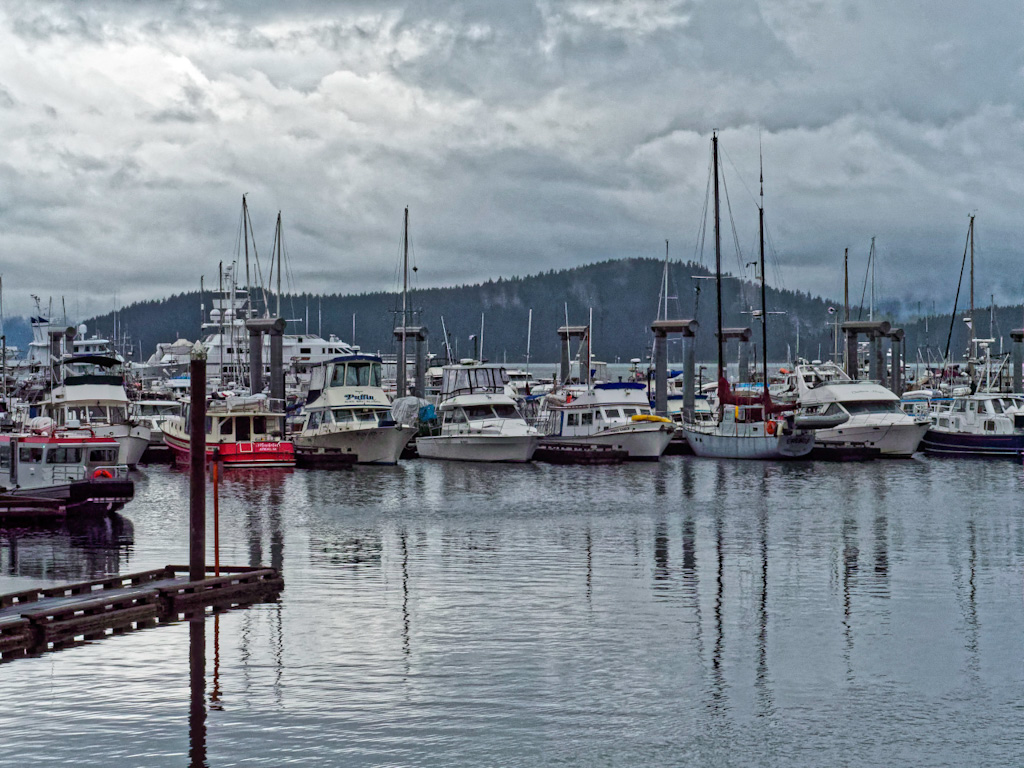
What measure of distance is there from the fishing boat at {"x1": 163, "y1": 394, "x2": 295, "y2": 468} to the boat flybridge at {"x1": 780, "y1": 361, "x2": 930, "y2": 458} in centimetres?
2689

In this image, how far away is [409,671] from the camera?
2067 centimetres

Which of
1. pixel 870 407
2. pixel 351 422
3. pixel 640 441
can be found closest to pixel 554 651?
pixel 351 422

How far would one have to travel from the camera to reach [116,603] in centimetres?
2367

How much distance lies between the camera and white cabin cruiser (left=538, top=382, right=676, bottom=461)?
213 feet

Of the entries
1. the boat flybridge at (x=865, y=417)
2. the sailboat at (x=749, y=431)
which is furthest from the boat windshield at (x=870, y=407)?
the sailboat at (x=749, y=431)

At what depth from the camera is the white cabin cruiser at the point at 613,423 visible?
65.0 m

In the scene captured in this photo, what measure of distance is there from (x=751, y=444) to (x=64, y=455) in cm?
3589

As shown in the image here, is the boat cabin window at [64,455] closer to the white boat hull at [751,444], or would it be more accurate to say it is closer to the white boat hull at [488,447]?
the white boat hull at [488,447]

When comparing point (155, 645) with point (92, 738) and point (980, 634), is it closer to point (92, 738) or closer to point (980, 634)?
point (92, 738)

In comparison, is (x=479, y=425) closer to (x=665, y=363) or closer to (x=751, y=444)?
(x=751, y=444)

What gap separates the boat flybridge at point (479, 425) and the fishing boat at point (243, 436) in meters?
7.97

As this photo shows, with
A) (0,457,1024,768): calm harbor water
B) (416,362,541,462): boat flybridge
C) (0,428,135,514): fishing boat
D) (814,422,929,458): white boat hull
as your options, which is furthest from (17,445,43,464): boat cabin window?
(814,422,929,458): white boat hull

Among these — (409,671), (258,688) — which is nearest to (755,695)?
(409,671)

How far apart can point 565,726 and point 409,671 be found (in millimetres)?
3621
